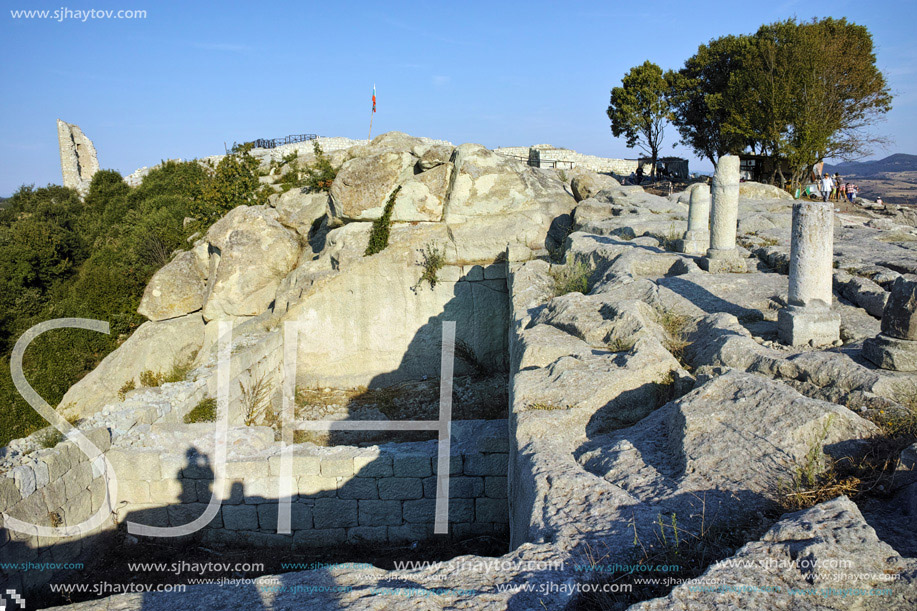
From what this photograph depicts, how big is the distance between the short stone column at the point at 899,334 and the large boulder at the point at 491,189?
735 cm

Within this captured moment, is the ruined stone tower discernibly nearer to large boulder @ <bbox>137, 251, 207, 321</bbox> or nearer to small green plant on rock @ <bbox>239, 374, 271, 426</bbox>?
large boulder @ <bbox>137, 251, 207, 321</bbox>

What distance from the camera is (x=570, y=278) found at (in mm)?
7121

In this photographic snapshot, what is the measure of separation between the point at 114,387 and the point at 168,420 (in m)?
5.31

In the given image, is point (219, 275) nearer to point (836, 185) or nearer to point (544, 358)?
point (544, 358)

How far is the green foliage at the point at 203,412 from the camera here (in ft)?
21.5

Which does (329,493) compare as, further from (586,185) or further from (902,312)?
(586,185)

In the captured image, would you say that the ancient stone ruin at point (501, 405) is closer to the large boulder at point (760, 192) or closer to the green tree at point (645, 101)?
the large boulder at point (760, 192)

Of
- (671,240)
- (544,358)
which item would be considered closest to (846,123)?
(671,240)

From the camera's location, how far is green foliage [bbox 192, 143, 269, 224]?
15734mm

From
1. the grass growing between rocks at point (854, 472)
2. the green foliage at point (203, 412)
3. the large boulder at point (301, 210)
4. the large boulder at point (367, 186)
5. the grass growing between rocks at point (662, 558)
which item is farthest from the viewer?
the large boulder at point (301, 210)


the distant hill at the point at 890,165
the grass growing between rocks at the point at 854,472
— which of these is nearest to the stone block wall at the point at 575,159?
the grass growing between rocks at the point at 854,472

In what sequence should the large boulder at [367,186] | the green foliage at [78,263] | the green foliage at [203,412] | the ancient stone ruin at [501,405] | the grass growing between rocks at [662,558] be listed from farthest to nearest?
the green foliage at [78,263], the large boulder at [367,186], the green foliage at [203,412], the ancient stone ruin at [501,405], the grass growing between rocks at [662,558]

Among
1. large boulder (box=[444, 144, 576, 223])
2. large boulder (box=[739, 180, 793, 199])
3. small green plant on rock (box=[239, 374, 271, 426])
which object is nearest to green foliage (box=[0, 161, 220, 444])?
small green plant on rock (box=[239, 374, 271, 426])

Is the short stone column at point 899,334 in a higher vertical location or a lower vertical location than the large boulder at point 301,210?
lower
